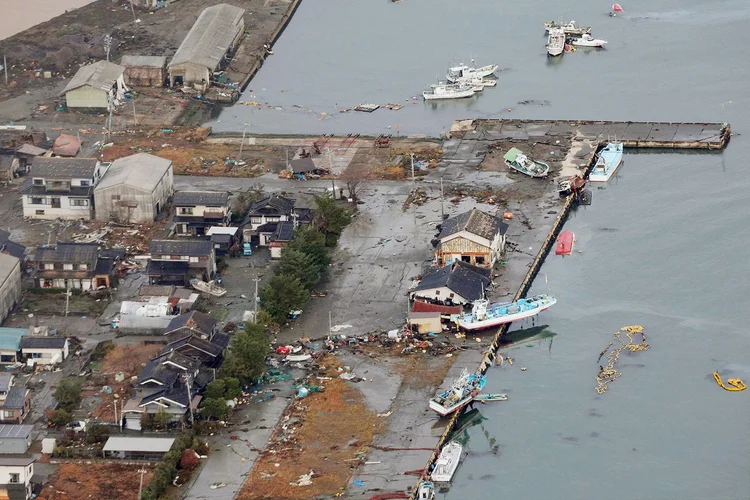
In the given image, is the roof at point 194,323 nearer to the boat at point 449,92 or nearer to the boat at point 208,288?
the boat at point 208,288

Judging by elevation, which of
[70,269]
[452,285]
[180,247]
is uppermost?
[452,285]

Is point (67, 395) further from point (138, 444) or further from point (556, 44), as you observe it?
point (556, 44)

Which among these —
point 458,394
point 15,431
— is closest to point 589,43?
point 458,394

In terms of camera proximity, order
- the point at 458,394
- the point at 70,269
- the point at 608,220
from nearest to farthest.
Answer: the point at 458,394 → the point at 70,269 → the point at 608,220

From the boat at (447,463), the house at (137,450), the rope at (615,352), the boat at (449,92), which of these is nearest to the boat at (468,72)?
the boat at (449,92)

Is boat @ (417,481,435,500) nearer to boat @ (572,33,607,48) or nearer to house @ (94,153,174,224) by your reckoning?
house @ (94,153,174,224)

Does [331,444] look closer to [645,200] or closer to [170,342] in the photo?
[170,342]

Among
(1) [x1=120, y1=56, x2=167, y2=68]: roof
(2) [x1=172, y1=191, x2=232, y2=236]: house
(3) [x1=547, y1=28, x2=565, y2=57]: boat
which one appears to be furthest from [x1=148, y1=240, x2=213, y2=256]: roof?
(3) [x1=547, y1=28, x2=565, y2=57]: boat
